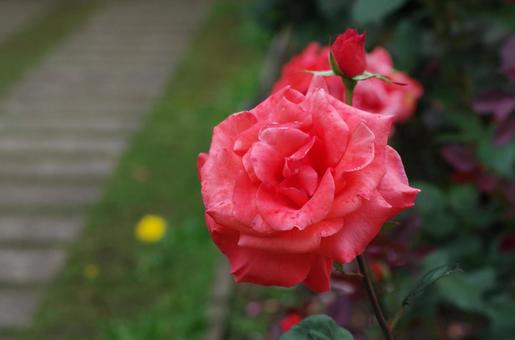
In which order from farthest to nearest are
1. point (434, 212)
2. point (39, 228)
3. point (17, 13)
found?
point (17, 13), point (39, 228), point (434, 212)

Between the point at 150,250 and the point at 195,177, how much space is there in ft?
2.43

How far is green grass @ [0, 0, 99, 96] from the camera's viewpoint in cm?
587

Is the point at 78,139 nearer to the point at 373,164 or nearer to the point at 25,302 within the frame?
the point at 25,302

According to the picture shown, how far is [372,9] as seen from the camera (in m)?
1.46

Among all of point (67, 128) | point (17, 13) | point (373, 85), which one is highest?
point (373, 85)

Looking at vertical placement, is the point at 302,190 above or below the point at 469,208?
above

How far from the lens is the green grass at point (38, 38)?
5.87m

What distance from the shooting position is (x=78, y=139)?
4.39m

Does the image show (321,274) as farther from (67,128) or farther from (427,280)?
(67,128)

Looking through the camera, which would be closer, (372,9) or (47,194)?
(372,9)

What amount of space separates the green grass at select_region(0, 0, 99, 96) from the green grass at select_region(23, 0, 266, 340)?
135cm

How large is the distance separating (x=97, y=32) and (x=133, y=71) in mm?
1331

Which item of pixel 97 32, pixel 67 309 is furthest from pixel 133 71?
pixel 67 309

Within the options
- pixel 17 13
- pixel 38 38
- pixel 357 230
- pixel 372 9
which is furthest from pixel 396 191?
pixel 17 13
